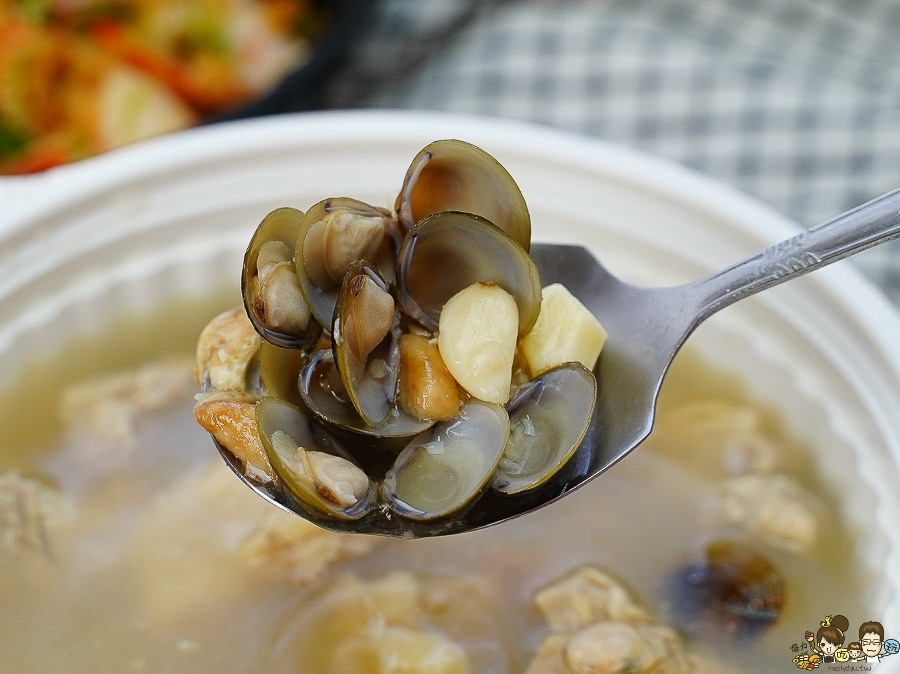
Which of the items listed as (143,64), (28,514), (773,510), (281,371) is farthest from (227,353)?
(143,64)

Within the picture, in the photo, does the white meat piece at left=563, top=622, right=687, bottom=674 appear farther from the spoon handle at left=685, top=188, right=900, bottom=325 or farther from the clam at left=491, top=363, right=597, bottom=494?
the spoon handle at left=685, top=188, right=900, bottom=325

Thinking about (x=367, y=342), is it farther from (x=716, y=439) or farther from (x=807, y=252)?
(x=716, y=439)

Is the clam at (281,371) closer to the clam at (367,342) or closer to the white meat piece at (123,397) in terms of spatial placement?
the clam at (367,342)

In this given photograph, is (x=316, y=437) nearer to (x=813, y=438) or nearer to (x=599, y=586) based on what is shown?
(x=599, y=586)

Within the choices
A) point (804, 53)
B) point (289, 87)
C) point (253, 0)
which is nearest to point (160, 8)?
point (253, 0)

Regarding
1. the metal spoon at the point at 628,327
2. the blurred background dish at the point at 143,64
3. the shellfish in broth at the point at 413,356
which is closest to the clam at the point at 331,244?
the shellfish in broth at the point at 413,356
